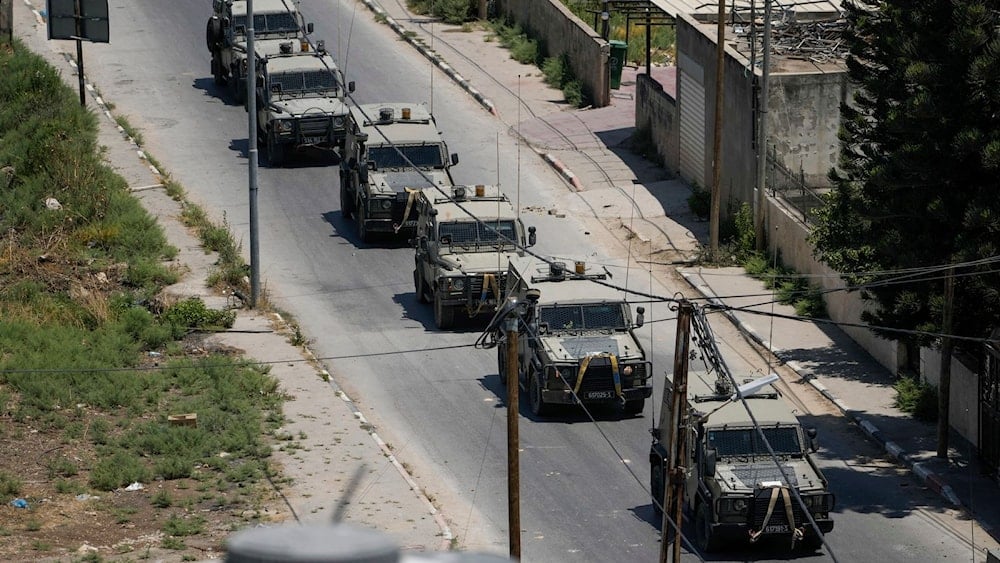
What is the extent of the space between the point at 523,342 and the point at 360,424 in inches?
115

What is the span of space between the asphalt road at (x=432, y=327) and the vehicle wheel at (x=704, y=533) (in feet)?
1.55

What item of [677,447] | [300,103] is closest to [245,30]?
[300,103]

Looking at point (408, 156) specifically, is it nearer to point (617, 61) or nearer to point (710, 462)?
point (617, 61)

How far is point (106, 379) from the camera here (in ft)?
93.2

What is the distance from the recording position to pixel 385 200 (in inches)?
1383

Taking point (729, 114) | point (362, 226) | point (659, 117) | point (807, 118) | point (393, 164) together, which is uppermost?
point (807, 118)

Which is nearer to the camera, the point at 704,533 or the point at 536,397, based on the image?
the point at 704,533

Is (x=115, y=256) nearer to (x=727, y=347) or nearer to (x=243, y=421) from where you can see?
(x=243, y=421)

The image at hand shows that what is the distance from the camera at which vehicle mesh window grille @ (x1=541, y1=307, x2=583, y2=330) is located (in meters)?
27.4

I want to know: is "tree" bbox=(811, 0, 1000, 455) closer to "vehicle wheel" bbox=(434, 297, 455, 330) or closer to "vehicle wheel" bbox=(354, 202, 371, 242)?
"vehicle wheel" bbox=(434, 297, 455, 330)

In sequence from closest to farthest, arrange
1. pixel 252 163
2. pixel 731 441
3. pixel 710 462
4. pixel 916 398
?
pixel 710 462 < pixel 731 441 < pixel 916 398 < pixel 252 163

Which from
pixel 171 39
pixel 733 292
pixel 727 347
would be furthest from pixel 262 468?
pixel 171 39

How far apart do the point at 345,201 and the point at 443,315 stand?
7123mm

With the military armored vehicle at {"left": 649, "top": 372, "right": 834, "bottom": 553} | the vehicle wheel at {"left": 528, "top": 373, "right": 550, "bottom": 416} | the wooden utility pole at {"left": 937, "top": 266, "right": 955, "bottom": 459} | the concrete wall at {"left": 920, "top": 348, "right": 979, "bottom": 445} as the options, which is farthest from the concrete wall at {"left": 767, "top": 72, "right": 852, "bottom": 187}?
the military armored vehicle at {"left": 649, "top": 372, "right": 834, "bottom": 553}
